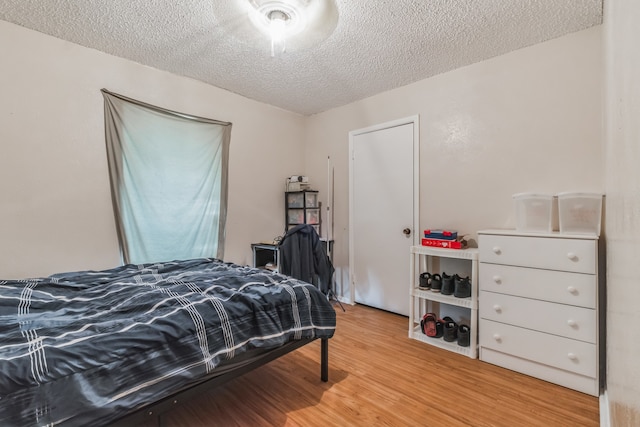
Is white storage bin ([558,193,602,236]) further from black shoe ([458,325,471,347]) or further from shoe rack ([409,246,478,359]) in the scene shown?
black shoe ([458,325,471,347])

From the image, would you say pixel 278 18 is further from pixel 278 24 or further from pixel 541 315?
pixel 541 315

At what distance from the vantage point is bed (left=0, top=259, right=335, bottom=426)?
1.01 metres

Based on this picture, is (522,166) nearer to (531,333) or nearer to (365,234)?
(531,333)

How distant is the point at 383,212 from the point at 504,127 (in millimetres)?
1409

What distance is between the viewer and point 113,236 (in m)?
2.58

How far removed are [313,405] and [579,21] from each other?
3.18 metres

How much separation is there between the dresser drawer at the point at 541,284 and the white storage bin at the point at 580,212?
12.7 inches

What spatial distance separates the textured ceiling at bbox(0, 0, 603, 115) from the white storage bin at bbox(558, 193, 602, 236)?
1.26 m

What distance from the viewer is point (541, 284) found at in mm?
2039

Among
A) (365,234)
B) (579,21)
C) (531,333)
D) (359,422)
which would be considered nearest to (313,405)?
(359,422)

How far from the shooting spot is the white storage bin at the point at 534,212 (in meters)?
2.15

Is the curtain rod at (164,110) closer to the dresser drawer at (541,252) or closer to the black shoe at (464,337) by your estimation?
the dresser drawer at (541,252)

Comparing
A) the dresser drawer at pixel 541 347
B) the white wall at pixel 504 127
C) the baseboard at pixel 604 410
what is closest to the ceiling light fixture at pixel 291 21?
the white wall at pixel 504 127

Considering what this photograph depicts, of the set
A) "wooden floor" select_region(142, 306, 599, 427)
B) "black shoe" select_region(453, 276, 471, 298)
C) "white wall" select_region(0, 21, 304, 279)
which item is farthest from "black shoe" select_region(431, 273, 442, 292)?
"white wall" select_region(0, 21, 304, 279)
